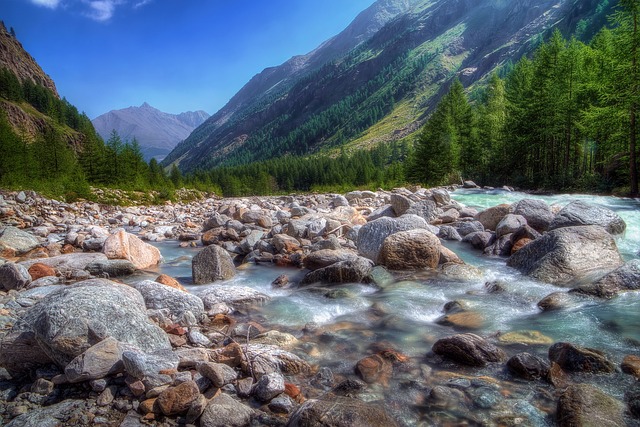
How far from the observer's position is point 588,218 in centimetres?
1194

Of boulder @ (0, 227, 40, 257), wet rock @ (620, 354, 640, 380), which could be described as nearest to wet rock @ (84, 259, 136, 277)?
boulder @ (0, 227, 40, 257)

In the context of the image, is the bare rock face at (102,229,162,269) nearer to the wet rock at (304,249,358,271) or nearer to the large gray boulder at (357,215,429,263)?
the wet rock at (304,249,358,271)

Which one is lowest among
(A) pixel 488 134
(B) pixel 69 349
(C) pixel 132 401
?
(C) pixel 132 401

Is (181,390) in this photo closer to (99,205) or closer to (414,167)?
(99,205)

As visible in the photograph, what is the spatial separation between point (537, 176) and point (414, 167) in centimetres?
1558

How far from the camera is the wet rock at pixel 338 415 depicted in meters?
3.66

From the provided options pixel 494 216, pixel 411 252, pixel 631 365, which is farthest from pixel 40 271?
pixel 494 216

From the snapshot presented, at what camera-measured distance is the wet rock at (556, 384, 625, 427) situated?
376 cm

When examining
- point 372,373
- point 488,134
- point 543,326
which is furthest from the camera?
point 488,134

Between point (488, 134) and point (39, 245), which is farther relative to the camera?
point (488, 134)

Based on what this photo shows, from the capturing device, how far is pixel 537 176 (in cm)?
3353

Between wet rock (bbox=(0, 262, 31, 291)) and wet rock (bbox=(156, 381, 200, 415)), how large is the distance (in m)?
7.04

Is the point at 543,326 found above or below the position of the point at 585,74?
below

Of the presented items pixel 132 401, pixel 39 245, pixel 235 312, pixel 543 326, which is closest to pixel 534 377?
pixel 543 326
